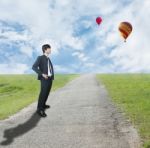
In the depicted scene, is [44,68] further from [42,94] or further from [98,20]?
[98,20]

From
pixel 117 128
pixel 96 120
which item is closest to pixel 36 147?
pixel 117 128

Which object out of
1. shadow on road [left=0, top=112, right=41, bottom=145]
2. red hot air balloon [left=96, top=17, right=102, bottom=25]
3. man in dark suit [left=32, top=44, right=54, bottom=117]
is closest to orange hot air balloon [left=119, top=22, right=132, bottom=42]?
red hot air balloon [left=96, top=17, right=102, bottom=25]

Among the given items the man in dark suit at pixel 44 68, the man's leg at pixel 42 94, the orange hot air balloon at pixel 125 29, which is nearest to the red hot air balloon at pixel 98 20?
the orange hot air balloon at pixel 125 29

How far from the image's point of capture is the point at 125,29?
45750 millimetres

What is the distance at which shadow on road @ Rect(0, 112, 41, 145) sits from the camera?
42.7ft

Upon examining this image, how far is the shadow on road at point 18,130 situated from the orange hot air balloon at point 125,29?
29.7 m

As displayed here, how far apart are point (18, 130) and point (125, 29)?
107 feet

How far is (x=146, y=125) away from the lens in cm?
1523

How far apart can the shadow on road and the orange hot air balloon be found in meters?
29.7

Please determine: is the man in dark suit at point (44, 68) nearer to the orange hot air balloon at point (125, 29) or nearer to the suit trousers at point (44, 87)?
the suit trousers at point (44, 87)

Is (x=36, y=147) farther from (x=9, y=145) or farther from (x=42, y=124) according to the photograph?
(x=42, y=124)

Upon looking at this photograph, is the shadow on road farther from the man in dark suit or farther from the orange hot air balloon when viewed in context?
the orange hot air balloon

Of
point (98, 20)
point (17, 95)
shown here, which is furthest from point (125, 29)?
point (98, 20)

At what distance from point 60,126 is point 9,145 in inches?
124
